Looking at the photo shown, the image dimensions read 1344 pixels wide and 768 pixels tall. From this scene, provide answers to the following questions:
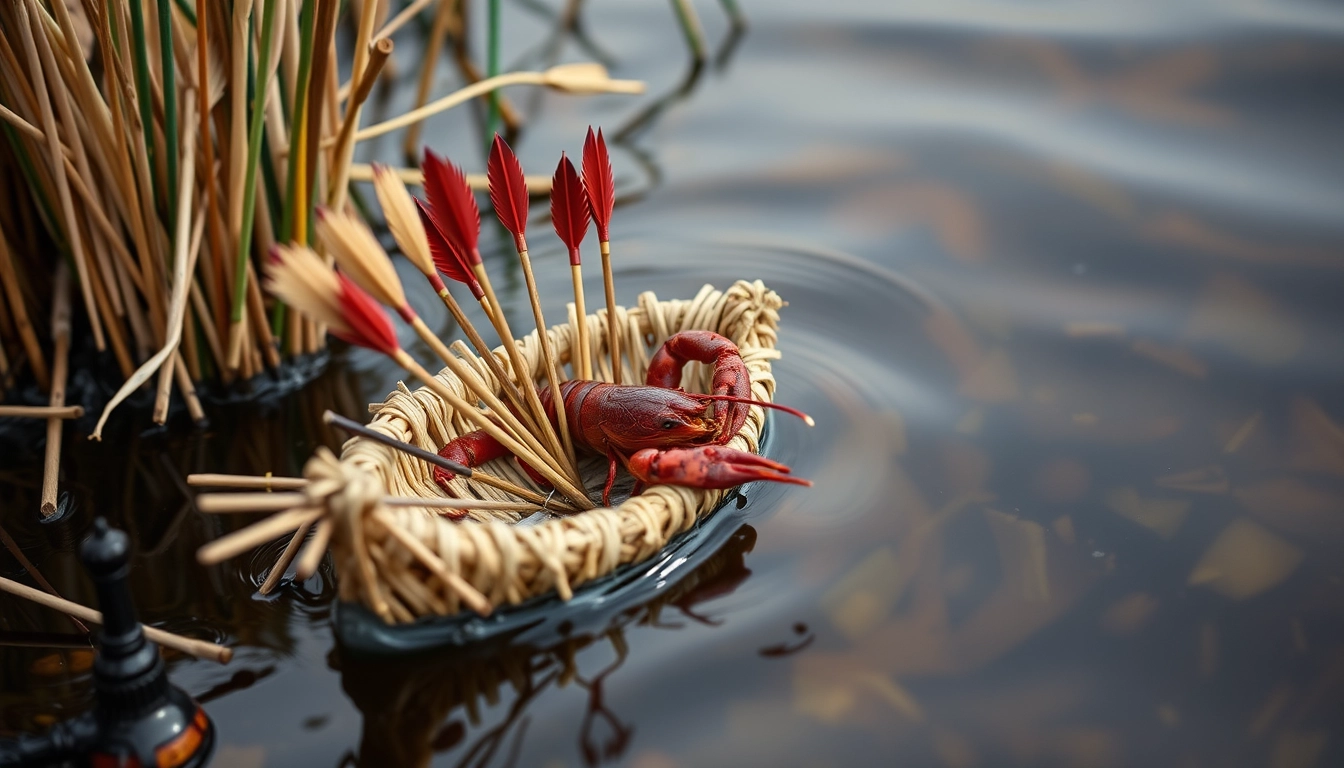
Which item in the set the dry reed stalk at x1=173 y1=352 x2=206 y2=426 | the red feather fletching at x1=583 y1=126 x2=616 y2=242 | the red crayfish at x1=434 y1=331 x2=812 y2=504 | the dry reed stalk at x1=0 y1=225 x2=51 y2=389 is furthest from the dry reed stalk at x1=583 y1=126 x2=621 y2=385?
the dry reed stalk at x1=0 y1=225 x2=51 y2=389

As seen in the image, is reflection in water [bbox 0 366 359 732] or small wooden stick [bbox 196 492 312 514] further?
reflection in water [bbox 0 366 359 732]

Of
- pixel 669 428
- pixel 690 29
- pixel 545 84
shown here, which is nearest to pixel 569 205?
pixel 669 428

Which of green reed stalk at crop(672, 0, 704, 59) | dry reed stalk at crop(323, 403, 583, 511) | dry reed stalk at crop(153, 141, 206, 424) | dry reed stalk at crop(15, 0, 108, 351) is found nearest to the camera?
dry reed stalk at crop(323, 403, 583, 511)

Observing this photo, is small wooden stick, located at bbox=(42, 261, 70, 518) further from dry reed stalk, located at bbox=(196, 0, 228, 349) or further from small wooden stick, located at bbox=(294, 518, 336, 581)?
small wooden stick, located at bbox=(294, 518, 336, 581)

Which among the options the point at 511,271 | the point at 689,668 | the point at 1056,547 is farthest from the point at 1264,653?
the point at 511,271

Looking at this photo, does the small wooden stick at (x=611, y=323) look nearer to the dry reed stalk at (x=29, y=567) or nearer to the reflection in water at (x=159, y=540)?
the reflection in water at (x=159, y=540)

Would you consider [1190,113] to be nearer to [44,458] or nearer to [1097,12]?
[1097,12]

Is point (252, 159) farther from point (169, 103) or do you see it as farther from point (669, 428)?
point (669, 428)
